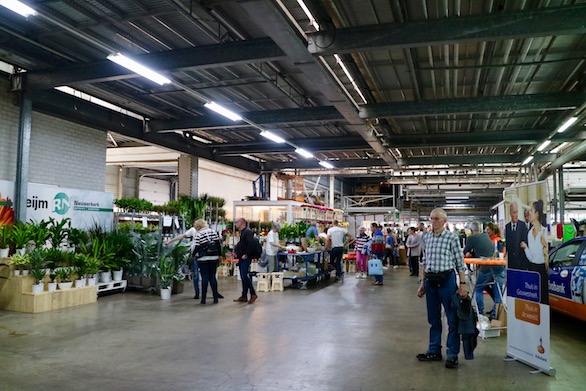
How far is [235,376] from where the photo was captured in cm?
441

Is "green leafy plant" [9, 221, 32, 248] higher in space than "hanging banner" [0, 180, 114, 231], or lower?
lower

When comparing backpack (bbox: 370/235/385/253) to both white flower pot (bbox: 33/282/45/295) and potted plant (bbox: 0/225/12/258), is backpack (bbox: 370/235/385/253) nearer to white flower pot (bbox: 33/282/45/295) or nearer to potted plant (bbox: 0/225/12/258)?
white flower pot (bbox: 33/282/45/295)

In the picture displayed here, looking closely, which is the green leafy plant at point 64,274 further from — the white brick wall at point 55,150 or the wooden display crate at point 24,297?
the white brick wall at point 55,150

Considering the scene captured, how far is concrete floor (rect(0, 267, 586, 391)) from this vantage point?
4270 millimetres

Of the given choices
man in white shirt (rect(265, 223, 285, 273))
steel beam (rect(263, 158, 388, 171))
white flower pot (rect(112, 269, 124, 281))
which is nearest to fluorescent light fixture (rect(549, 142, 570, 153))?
steel beam (rect(263, 158, 388, 171))

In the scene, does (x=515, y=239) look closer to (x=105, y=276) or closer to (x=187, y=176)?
(x=105, y=276)

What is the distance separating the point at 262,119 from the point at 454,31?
6154 millimetres

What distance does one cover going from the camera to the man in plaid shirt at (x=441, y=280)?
4731 mm

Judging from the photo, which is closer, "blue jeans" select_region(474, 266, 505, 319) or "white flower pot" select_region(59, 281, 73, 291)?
"blue jeans" select_region(474, 266, 505, 319)

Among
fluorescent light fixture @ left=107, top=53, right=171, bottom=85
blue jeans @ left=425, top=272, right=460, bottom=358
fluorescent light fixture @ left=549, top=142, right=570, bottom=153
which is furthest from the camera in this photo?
fluorescent light fixture @ left=549, top=142, right=570, bottom=153

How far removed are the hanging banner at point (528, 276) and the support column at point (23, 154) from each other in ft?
28.3

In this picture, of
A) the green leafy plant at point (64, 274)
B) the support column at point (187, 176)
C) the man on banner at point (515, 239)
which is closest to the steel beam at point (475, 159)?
the support column at point (187, 176)

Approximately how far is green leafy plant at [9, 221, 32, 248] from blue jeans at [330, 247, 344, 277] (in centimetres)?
733

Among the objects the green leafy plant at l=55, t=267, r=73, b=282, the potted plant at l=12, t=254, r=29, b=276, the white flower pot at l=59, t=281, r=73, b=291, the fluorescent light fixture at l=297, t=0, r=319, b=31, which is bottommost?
the white flower pot at l=59, t=281, r=73, b=291
